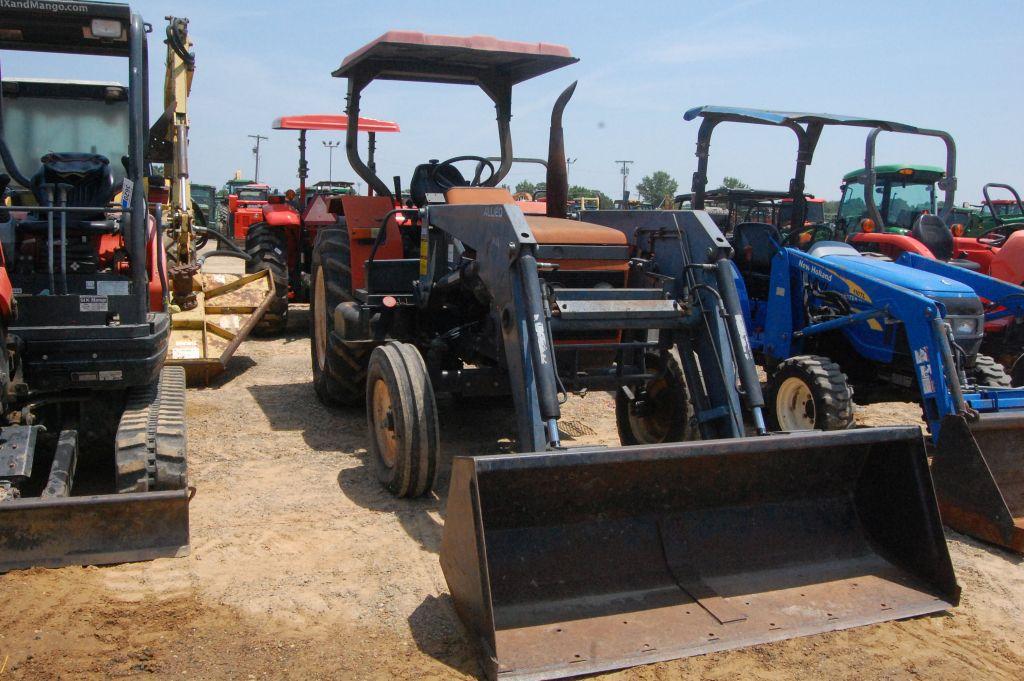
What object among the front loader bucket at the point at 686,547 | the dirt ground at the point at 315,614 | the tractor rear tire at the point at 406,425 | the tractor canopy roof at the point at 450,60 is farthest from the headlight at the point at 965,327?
the tractor rear tire at the point at 406,425

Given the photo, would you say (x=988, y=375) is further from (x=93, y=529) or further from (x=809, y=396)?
(x=93, y=529)

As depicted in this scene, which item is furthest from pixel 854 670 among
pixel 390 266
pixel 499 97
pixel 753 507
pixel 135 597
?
pixel 499 97

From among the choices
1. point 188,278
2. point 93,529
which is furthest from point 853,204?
point 93,529

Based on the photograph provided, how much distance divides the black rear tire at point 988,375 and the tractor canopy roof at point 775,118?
2111mm

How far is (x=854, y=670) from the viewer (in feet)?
10.8

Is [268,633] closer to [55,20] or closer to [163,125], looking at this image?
[55,20]

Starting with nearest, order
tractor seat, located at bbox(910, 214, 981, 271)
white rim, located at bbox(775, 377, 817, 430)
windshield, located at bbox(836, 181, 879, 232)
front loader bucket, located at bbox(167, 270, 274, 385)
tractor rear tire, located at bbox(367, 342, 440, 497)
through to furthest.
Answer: tractor rear tire, located at bbox(367, 342, 440, 497), white rim, located at bbox(775, 377, 817, 430), front loader bucket, located at bbox(167, 270, 274, 385), tractor seat, located at bbox(910, 214, 981, 271), windshield, located at bbox(836, 181, 879, 232)

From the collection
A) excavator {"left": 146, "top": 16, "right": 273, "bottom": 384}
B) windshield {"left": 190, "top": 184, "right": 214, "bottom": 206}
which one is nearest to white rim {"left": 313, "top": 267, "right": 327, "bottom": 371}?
excavator {"left": 146, "top": 16, "right": 273, "bottom": 384}

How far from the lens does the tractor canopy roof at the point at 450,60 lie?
5863mm

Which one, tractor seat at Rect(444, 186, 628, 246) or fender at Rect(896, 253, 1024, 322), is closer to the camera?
tractor seat at Rect(444, 186, 628, 246)

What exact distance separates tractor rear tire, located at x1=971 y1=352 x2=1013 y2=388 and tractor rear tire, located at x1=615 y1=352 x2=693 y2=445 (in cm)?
224

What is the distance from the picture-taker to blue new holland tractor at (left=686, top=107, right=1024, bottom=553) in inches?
187

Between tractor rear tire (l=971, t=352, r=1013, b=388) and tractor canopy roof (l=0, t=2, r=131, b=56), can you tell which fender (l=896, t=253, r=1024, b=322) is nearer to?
tractor rear tire (l=971, t=352, r=1013, b=388)

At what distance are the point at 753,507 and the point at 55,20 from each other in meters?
4.29
